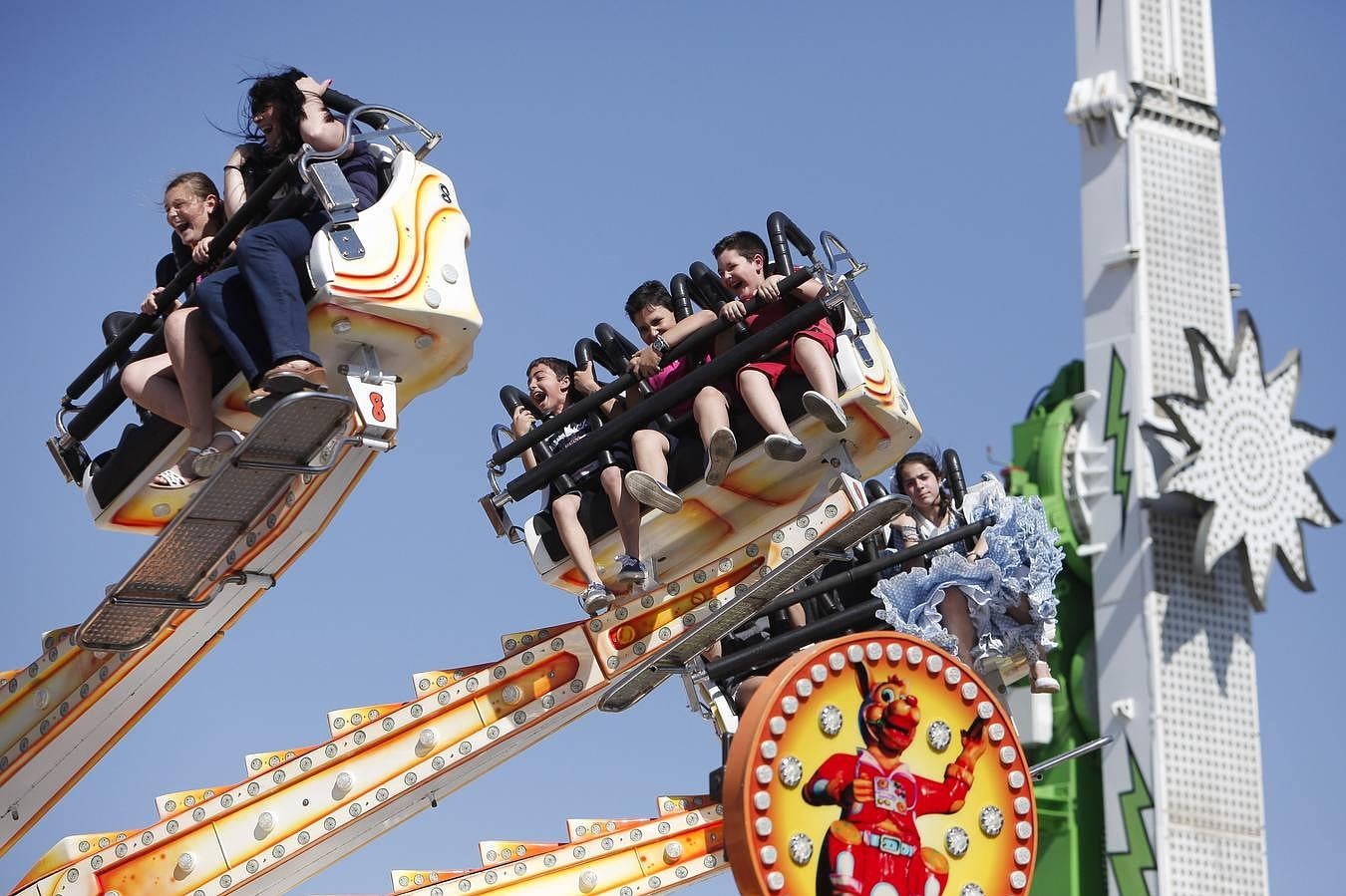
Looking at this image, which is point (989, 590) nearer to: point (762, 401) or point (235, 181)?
point (762, 401)

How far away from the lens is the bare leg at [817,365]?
31.1 ft

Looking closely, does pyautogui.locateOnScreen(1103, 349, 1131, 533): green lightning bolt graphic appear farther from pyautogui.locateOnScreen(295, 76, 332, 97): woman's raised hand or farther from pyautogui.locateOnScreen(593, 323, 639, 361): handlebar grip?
pyautogui.locateOnScreen(295, 76, 332, 97): woman's raised hand

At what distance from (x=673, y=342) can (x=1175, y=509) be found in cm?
1311

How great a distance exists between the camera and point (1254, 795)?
2178 centimetres

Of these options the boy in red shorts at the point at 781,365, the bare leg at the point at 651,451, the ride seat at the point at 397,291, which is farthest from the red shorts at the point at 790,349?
the ride seat at the point at 397,291

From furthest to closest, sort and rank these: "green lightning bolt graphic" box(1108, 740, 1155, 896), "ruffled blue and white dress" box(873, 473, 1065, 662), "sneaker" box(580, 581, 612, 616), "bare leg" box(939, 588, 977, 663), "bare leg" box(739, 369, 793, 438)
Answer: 1. "green lightning bolt graphic" box(1108, 740, 1155, 896)
2. "bare leg" box(939, 588, 977, 663)
3. "ruffled blue and white dress" box(873, 473, 1065, 662)
4. "sneaker" box(580, 581, 612, 616)
5. "bare leg" box(739, 369, 793, 438)

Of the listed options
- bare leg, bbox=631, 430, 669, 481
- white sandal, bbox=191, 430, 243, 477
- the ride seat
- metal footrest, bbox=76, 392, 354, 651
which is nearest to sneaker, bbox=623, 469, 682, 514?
bare leg, bbox=631, 430, 669, 481

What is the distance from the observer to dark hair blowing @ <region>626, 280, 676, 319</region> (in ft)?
34.6

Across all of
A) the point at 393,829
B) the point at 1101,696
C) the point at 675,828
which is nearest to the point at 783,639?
the point at 675,828

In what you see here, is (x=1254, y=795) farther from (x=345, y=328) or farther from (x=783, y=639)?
(x=345, y=328)

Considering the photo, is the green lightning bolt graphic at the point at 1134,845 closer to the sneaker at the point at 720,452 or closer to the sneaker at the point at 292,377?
the sneaker at the point at 720,452

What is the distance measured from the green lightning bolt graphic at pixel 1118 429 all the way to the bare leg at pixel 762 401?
12973 mm

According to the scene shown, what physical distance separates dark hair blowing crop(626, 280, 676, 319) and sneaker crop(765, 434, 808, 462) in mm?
1412

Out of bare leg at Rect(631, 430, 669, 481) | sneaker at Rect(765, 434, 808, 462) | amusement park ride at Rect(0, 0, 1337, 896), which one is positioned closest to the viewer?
amusement park ride at Rect(0, 0, 1337, 896)
